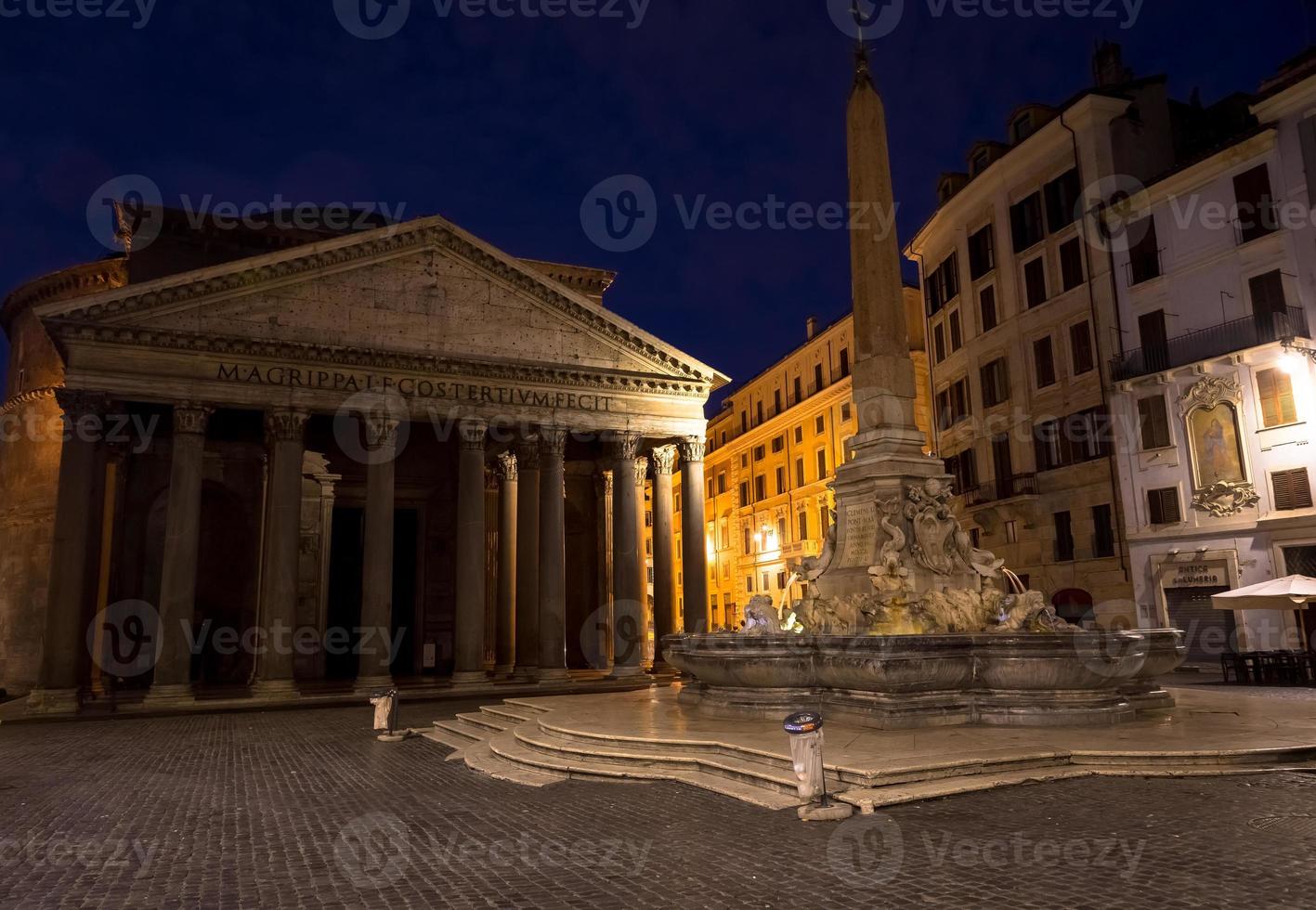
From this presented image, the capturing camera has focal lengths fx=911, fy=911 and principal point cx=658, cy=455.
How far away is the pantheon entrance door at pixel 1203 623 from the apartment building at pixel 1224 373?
34 mm

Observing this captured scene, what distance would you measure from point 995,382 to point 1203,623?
401 inches

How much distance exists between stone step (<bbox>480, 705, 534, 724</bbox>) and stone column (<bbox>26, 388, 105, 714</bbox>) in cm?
1090

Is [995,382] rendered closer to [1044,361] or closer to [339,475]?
[1044,361]

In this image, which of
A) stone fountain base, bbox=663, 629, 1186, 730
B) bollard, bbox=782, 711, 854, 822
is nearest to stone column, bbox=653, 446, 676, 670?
stone fountain base, bbox=663, 629, 1186, 730

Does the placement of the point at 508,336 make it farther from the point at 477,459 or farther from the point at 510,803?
the point at 510,803

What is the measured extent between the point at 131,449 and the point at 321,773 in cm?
1973

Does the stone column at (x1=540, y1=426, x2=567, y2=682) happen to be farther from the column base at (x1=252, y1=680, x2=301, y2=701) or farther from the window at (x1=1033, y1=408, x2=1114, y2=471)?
the window at (x1=1033, y1=408, x2=1114, y2=471)

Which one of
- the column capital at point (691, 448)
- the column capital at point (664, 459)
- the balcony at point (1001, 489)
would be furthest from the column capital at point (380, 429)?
the balcony at point (1001, 489)

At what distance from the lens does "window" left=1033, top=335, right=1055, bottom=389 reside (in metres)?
28.0

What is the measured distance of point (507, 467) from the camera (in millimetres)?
30031

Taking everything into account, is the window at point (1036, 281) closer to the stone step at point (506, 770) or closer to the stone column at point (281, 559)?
the stone column at point (281, 559)

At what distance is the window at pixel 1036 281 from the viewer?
1123 inches

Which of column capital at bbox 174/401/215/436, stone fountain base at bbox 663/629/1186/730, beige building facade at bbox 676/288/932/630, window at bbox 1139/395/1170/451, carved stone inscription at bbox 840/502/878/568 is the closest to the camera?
stone fountain base at bbox 663/629/1186/730

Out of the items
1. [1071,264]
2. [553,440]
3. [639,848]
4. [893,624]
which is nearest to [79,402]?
[553,440]
